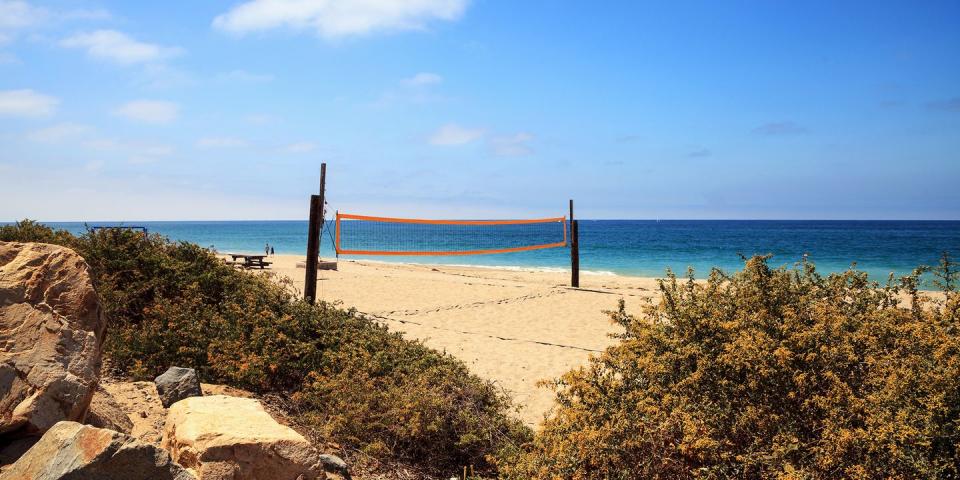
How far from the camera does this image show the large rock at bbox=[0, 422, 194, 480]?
2846 mm

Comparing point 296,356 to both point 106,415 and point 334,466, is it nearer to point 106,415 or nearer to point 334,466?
point 334,466

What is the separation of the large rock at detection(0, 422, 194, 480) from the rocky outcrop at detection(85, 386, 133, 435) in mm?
1152

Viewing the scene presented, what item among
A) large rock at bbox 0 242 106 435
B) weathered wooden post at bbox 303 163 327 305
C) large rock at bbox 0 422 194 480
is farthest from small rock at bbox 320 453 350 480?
weathered wooden post at bbox 303 163 327 305

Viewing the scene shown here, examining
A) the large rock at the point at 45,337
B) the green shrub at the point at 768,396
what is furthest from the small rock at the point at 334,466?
Answer: the large rock at the point at 45,337

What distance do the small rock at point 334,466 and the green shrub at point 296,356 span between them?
45 centimetres

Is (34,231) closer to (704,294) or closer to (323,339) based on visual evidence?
(323,339)

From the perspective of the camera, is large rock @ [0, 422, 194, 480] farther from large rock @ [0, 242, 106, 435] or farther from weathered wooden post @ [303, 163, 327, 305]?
weathered wooden post @ [303, 163, 327, 305]

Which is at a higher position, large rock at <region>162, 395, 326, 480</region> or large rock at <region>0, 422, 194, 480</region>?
large rock at <region>0, 422, 194, 480</region>

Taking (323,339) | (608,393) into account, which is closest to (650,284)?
(323,339)

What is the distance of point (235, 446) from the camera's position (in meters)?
3.86

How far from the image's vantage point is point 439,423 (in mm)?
5727

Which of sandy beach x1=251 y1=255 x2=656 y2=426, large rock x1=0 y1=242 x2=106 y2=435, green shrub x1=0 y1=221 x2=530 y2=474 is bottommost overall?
sandy beach x1=251 y1=255 x2=656 y2=426

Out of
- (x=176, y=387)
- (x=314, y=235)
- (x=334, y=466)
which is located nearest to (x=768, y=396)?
(x=334, y=466)

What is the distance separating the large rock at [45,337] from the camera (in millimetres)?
3574
